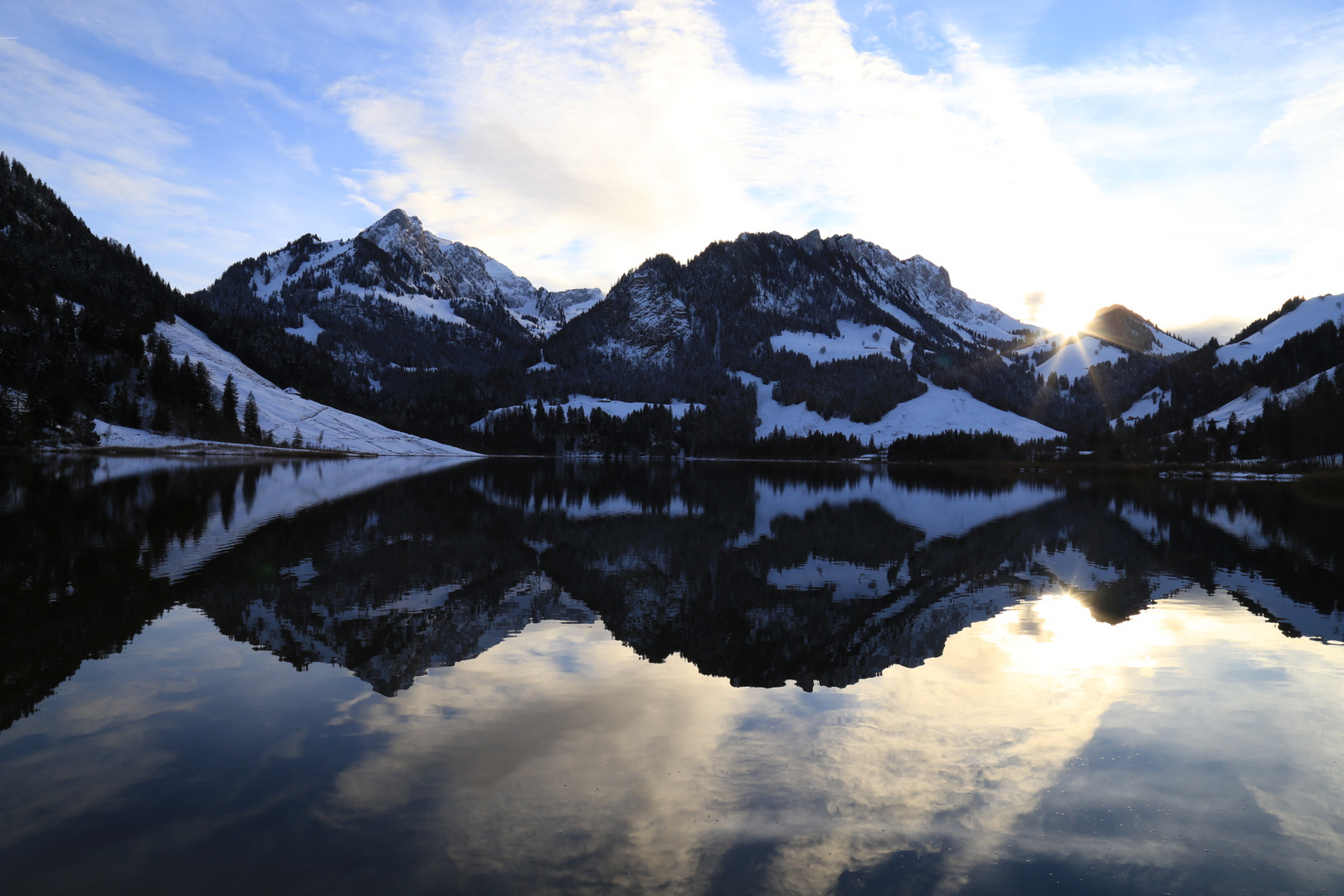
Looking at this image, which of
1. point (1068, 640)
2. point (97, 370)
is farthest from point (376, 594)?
point (97, 370)

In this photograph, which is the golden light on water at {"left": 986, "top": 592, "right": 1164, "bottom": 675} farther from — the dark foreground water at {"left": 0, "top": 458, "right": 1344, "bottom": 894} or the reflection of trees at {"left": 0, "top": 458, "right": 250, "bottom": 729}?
the reflection of trees at {"left": 0, "top": 458, "right": 250, "bottom": 729}

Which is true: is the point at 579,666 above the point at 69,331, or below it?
below

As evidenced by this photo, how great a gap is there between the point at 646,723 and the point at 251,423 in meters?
186

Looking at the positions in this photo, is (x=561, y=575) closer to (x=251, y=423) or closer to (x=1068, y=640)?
(x=1068, y=640)

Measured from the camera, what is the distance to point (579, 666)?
54.9 ft

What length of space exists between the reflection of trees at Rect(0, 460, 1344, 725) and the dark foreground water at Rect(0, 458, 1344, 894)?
0.64 ft

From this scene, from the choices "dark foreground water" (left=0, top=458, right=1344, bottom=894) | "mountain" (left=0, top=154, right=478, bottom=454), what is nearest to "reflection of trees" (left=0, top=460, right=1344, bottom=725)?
"dark foreground water" (left=0, top=458, right=1344, bottom=894)

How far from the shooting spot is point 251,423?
564 ft

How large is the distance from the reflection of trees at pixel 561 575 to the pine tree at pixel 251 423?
121158mm

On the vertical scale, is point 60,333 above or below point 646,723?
above

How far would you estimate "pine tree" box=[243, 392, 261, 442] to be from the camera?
169875 millimetres

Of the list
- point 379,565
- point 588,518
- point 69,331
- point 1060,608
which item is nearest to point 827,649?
point 1060,608

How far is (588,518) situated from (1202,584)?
32.3m

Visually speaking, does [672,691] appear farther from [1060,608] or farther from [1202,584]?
[1202,584]
